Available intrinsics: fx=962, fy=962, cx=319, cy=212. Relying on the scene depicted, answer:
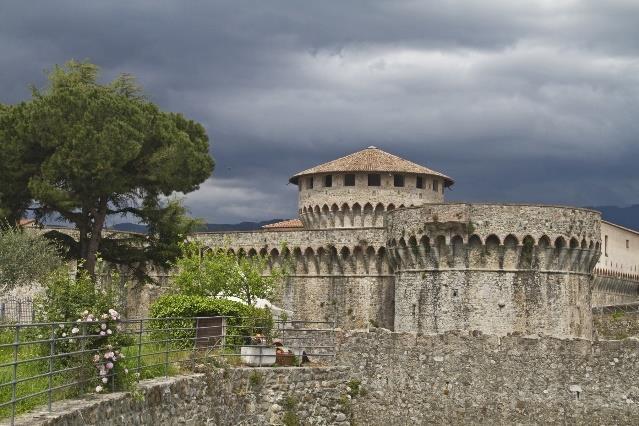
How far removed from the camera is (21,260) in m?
35.7

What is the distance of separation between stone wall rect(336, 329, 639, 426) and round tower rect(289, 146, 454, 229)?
3191 cm

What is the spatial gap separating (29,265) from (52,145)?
6.23 meters

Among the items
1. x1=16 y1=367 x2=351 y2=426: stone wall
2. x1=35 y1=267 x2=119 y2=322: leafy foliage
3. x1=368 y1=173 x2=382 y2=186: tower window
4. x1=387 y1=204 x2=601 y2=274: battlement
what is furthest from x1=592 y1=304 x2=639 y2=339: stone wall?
x1=35 y1=267 x2=119 y2=322: leafy foliage

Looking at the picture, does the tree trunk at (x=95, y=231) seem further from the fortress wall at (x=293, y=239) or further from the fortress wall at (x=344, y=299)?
the fortress wall at (x=344, y=299)

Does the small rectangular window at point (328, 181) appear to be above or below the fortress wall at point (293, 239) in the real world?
above

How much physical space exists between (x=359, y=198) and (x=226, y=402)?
1558 inches

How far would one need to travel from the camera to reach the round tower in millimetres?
→ 60031

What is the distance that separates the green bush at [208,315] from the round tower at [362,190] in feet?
107

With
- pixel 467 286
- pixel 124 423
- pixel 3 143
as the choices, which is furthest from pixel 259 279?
pixel 124 423

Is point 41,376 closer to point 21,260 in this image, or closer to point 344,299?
point 21,260

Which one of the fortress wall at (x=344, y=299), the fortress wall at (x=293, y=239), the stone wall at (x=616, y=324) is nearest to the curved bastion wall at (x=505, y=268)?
the fortress wall at (x=344, y=299)

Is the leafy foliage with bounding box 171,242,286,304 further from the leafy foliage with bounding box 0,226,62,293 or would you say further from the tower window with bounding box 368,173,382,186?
the tower window with bounding box 368,173,382,186

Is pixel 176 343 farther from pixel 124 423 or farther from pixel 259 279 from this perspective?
pixel 259 279

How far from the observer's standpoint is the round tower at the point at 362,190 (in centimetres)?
6003
